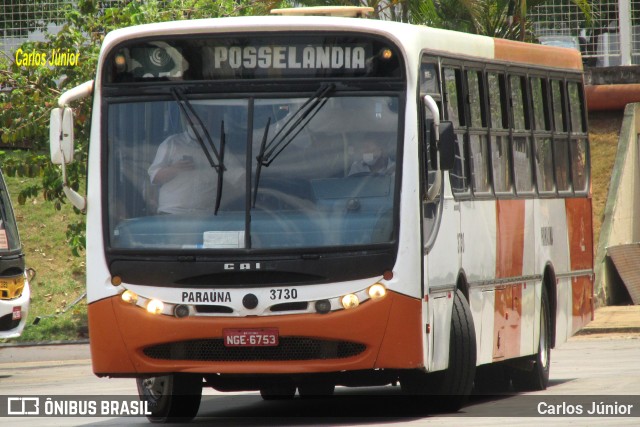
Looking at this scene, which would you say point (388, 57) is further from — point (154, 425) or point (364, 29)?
point (154, 425)

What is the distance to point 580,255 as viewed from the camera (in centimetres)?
1669

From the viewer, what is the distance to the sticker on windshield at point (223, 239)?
36.7 ft

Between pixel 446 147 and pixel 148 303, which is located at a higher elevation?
pixel 446 147

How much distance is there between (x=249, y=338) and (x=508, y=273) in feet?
11.8

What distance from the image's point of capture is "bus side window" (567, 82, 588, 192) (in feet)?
54.1

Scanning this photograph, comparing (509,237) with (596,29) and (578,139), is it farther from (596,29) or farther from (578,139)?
(596,29)

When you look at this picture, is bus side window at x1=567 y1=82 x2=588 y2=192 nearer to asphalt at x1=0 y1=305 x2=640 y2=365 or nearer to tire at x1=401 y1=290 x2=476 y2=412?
tire at x1=401 y1=290 x2=476 y2=412

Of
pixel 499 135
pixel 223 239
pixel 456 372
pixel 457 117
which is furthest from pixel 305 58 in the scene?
pixel 499 135

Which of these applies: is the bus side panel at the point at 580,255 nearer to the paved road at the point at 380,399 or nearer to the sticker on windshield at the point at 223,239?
the paved road at the point at 380,399

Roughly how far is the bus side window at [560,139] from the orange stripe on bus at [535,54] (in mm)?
238

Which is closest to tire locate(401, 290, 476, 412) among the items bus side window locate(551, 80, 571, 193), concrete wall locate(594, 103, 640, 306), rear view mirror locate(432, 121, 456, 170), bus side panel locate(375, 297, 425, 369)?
bus side panel locate(375, 297, 425, 369)

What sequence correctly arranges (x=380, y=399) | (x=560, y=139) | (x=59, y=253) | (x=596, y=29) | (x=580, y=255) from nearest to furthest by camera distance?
1. (x=380, y=399)
2. (x=560, y=139)
3. (x=580, y=255)
4. (x=59, y=253)
5. (x=596, y=29)

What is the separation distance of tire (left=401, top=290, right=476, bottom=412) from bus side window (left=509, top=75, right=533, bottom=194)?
222 centimetres

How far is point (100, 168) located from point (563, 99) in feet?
20.1
